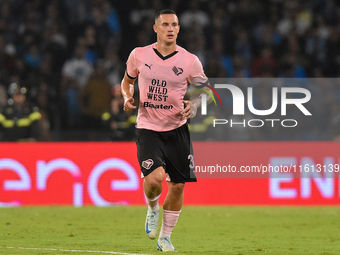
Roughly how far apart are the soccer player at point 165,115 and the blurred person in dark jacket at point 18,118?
6.17 metres

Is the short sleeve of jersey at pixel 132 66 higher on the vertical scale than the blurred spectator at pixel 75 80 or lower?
higher

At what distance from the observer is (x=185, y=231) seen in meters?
9.80

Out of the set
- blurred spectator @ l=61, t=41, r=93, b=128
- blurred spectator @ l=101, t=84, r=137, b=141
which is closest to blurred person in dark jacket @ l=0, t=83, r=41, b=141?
blurred spectator @ l=61, t=41, r=93, b=128

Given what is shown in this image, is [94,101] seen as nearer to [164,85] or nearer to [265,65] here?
[265,65]

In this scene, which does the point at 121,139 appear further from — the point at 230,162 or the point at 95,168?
the point at 230,162

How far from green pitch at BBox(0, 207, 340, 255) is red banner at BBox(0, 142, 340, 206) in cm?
34

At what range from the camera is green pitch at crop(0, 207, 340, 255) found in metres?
7.88

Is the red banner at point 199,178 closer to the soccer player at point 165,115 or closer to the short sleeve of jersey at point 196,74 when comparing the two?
the soccer player at point 165,115

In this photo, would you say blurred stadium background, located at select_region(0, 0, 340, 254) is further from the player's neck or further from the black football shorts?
the player's neck

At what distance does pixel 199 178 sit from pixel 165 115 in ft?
19.4

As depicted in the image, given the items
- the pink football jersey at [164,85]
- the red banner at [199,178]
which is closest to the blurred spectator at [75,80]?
the red banner at [199,178]

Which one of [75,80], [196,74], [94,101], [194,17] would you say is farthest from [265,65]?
[196,74]

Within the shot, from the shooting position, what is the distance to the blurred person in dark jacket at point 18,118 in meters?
13.2

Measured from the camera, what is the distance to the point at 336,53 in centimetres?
1647
